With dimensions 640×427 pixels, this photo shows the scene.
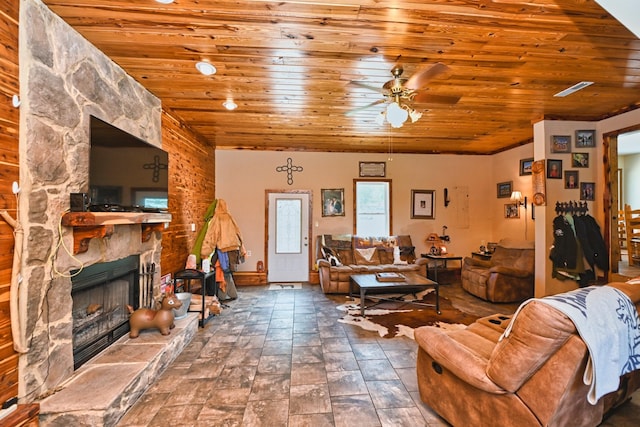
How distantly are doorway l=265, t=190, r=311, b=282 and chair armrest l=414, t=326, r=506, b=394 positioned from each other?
398 cm

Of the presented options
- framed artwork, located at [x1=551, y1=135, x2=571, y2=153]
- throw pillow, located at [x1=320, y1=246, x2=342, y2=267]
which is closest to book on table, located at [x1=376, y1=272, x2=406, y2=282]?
throw pillow, located at [x1=320, y1=246, x2=342, y2=267]

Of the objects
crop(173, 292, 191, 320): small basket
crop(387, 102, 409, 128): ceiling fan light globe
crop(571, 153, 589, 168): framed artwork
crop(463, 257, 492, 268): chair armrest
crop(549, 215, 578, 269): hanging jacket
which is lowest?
crop(173, 292, 191, 320): small basket

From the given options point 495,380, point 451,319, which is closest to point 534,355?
point 495,380

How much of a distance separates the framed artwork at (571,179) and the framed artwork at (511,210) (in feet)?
5.03

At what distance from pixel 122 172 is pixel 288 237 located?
3658 millimetres

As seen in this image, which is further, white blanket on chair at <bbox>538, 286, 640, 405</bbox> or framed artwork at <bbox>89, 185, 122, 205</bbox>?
framed artwork at <bbox>89, 185, 122, 205</bbox>

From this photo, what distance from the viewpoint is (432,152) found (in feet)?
20.0

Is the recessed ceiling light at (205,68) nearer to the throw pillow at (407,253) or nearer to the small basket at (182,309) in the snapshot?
the small basket at (182,309)

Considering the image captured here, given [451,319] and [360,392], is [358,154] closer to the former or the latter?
[451,319]

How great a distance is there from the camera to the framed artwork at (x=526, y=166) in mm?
5135

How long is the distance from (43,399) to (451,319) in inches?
153

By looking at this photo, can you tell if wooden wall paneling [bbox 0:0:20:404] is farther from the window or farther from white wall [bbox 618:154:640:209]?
white wall [bbox 618:154:640:209]

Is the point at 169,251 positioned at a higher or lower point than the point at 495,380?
higher

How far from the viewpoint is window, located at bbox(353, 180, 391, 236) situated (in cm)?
600
